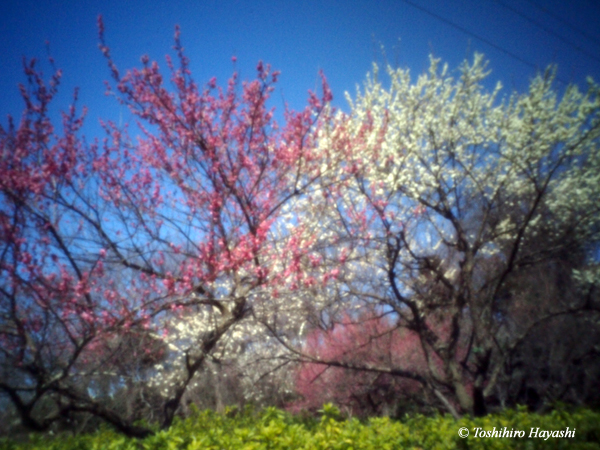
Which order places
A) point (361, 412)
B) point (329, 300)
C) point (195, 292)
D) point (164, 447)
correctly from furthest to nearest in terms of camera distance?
1. point (361, 412)
2. point (329, 300)
3. point (195, 292)
4. point (164, 447)

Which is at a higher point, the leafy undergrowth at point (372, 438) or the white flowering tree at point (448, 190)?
the white flowering tree at point (448, 190)

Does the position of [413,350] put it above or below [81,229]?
below

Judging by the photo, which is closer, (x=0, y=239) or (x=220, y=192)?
(x=0, y=239)

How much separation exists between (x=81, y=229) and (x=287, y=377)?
26.7 feet

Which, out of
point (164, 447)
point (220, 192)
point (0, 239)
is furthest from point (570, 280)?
point (0, 239)

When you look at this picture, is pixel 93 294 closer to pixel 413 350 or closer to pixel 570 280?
pixel 413 350

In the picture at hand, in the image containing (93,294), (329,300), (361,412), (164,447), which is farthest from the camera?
(361,412)

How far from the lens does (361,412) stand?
9.39 meters

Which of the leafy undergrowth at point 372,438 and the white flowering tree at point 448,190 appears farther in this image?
the white flowering tree at point 448,190

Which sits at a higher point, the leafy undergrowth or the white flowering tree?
the white flowering tree

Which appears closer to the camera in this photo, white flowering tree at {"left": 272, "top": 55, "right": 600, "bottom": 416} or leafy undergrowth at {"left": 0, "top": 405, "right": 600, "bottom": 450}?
leafy undergrowth at {"left": 0, "top": 405, "right": 600, "bottom": 450}

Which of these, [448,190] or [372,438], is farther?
[448,190]

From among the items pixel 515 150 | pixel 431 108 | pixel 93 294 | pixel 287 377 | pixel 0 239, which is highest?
pixel 431 108

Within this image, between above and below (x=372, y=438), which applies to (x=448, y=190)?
above
